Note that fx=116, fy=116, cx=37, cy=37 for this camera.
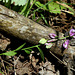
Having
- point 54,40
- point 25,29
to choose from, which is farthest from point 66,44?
point 25,29

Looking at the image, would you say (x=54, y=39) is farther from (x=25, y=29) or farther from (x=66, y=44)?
(x=25, y=29)

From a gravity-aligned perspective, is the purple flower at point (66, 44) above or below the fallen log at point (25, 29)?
below

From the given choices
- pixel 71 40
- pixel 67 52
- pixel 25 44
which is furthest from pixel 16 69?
pixel 71 40

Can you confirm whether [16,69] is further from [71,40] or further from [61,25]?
[61,25]

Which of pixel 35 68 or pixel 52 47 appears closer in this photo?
pixel 52 47

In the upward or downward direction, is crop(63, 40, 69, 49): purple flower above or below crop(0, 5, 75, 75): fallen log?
below

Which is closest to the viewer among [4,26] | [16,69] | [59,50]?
[4,26]

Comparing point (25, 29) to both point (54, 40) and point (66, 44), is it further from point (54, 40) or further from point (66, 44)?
point (66, 44)

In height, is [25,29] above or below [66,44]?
above
